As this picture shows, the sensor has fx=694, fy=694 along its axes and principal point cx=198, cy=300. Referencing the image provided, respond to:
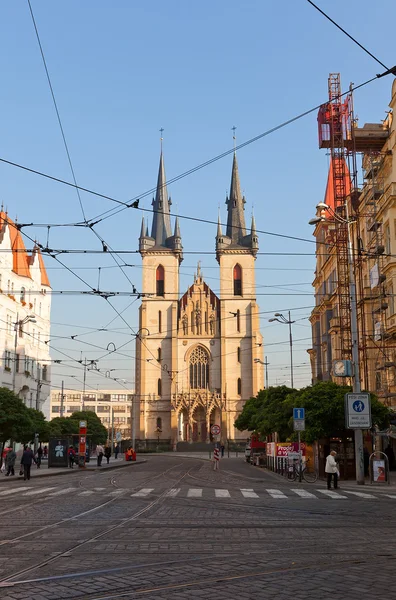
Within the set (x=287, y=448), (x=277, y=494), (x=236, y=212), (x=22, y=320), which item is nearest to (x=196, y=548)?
(x=277, y=494)

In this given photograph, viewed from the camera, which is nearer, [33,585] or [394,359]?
[33,585]

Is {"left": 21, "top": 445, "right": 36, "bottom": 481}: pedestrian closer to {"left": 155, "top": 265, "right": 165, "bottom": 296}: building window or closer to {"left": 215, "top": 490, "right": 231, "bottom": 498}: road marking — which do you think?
{"left": 215, "top": 490, "right": 231, "bottom": 498}: road marking

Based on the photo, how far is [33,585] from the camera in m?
7.38

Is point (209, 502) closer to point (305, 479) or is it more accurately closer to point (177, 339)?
point (305, 479)

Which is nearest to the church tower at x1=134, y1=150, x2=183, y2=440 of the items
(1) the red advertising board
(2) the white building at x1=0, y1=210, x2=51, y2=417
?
(2) the white building at x1=0, y1=210, x2=51, y2=417

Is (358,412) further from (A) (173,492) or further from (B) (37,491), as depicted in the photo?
(B) (37,491)

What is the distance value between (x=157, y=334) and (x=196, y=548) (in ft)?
280

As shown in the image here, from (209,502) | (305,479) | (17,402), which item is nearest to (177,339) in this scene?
(17,402)

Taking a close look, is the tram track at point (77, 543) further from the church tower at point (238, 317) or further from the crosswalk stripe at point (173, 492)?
the church tower at point (238, 317)

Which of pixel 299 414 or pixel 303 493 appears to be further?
pixel 299 414

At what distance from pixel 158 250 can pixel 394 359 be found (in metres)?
64.2

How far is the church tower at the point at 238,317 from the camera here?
9244cm

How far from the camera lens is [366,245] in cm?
4244

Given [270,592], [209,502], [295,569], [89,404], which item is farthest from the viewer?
[89,404]
